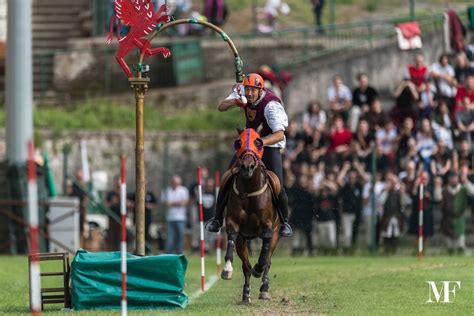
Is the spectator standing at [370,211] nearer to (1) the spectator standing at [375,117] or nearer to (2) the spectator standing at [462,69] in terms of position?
(1) the spectator standing at [375,117]

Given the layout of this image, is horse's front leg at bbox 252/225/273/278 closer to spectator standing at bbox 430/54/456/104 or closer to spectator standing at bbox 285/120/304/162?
spectator standing at bbox 285/120/304/162

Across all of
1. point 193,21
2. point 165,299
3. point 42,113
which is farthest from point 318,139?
point 165,299

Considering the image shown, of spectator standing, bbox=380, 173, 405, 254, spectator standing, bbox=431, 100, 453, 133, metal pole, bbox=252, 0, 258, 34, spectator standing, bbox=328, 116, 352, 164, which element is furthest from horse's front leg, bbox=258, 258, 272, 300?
metal pole, bbox=252, 0, 258, 34

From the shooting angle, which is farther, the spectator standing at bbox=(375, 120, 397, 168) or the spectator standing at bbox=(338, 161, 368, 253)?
the spectator standing at bbox=(375, 120, 397, 168)

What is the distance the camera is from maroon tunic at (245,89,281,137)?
832 inches

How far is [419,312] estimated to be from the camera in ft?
61.0

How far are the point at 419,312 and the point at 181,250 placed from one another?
17825 mm

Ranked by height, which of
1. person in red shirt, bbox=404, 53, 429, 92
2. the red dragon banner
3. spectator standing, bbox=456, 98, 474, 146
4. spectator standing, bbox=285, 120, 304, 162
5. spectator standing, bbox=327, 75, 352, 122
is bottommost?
spectator standing, bbox=285, 120, 304, 162

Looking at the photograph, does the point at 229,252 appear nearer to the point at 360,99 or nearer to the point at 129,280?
the point at 129,280

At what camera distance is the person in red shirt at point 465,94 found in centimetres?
3566

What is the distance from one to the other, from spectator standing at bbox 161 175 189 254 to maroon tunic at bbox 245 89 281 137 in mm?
14693

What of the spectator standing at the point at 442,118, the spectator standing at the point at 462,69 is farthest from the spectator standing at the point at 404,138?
the spectator standing at the point at 462,69

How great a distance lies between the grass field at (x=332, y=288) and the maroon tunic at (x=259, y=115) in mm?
2316

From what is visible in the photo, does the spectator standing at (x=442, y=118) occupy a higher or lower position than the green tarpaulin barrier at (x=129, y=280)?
higher
